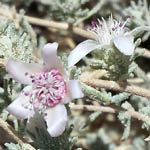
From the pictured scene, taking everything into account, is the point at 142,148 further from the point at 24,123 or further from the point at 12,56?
the point at 12,56

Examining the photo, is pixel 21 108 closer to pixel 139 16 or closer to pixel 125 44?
pixel 125 44

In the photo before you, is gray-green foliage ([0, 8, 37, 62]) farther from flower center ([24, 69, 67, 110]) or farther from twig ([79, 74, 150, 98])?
twig ([79, 74, 150, 98])

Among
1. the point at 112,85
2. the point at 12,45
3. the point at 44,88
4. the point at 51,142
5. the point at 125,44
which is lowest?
the point at 51,142

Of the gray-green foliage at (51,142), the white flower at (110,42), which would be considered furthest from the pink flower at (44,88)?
the gray-green foliage at (51,142)

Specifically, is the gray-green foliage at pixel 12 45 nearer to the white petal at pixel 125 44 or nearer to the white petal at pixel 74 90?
the white petal at pixel 74 90

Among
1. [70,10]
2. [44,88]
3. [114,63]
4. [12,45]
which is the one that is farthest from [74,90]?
[70,10]

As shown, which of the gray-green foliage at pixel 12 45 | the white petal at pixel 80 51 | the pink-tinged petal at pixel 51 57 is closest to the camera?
the pink-tinged petal at pixel 51 57

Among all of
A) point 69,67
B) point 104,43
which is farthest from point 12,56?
point 104,43
